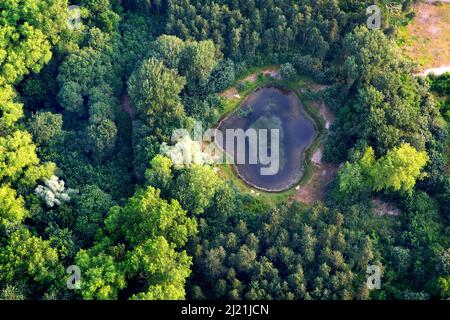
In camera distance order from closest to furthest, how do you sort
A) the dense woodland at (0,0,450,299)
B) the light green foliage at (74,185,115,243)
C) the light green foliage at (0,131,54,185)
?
the dense woodland at (0,0,450,299) < the light green foliage at (74,185,115,243) < the light green foliage at (0,131,54,185)

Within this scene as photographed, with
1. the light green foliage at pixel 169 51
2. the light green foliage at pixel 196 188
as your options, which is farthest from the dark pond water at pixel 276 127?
the light green foliage at pixel 169 51

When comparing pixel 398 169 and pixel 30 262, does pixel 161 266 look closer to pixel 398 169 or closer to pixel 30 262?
pixel 30 262

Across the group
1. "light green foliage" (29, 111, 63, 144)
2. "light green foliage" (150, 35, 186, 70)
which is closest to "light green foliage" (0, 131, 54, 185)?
"light green foliage" (29, 111, 63, 144)

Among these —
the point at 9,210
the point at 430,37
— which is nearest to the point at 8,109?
the point at 9,210

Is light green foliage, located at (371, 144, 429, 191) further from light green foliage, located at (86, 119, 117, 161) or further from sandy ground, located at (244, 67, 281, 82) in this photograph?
light green foliage, located at (86, 119, 117, 161)

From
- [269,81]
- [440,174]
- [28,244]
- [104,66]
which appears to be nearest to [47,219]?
[28,244]
